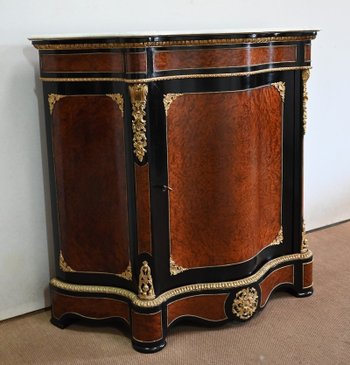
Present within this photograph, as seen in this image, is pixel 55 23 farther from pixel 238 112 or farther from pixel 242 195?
pixel 242 195

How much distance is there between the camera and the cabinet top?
1.81 m

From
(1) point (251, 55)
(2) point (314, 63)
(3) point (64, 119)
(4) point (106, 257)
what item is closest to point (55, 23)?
(3) point (64, 119)

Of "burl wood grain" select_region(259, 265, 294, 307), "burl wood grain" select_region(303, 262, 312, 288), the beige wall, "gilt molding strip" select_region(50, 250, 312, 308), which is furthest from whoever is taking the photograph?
"burl wood grain" select_region(303, 262, 312, 288)

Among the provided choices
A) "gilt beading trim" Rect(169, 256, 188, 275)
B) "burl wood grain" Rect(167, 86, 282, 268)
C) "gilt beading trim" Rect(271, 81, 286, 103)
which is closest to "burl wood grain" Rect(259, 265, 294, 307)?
"burl wood grain" Rect(167, 86, 282, 268)

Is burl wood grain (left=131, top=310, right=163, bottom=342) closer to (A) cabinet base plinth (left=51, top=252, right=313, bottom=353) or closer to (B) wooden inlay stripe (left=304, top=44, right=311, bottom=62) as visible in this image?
(A) cabinet base plinth (left=51, top=252, right=313, bottom=353)

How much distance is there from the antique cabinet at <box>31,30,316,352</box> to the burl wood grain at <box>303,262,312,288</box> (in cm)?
22

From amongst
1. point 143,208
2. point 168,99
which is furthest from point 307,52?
point 143,208

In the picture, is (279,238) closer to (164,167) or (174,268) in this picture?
(174,268)

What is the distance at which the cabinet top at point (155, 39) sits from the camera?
1812 millimetres

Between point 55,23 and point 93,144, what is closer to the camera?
point 93,144

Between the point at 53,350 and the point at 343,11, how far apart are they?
2095 millimetres

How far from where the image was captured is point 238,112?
204cm

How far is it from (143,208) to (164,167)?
148 mm

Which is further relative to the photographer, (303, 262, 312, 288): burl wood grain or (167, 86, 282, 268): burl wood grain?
(303, 262, 312, 288): burl wood grain
